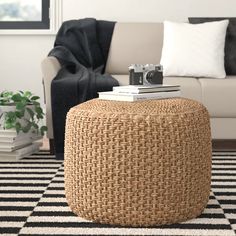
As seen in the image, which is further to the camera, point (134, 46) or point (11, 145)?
point (134, 46)

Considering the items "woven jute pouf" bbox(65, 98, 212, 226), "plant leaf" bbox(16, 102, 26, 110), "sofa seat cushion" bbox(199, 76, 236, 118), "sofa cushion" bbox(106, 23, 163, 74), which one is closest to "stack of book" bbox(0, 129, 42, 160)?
"plant leaf" bbox(16, 102, 26, 110)

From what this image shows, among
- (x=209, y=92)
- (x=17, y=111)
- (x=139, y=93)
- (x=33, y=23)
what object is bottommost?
(x=17, y=111)

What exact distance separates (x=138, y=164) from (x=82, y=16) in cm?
254

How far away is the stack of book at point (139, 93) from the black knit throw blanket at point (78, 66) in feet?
2.96

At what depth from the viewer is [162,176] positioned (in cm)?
178

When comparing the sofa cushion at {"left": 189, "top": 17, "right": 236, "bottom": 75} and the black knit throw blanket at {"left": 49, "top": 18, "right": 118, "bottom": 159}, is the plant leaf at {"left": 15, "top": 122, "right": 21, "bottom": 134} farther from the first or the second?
the sofa cushion at {"left": 189, "top": 17, "right": 236, "bottom": 75}

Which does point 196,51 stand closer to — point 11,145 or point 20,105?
point 20,105

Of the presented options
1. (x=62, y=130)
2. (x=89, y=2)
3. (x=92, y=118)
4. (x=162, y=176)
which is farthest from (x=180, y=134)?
(x=89, y=2)

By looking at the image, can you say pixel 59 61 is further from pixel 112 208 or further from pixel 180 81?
pixel 112 208

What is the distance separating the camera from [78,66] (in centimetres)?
347

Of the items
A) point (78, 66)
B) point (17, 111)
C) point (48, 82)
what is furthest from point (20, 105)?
point (78, 66)

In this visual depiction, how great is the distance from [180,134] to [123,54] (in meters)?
2.00

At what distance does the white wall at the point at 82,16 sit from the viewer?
13.4 ft

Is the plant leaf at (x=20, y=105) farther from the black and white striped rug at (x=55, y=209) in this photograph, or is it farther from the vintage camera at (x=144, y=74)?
the vintage camera at (x=144, y=74)
